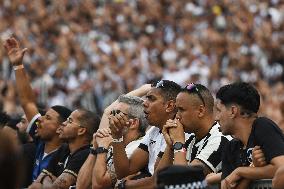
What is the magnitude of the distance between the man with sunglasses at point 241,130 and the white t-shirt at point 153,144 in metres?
1.24

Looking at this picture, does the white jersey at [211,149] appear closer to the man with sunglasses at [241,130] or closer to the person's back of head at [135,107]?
the man with sunglasses at [241,130]

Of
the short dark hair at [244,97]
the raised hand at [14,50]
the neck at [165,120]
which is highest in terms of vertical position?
the raised hand at [14,50]

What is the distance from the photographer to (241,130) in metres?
6.91

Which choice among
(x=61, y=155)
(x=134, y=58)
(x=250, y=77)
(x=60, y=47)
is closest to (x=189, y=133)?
(x=61, y=155)

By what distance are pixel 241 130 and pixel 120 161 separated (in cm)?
165

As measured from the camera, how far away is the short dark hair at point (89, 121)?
31.3ft

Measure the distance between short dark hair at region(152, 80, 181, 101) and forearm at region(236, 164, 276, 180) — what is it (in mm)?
1813

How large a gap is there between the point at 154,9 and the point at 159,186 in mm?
17960

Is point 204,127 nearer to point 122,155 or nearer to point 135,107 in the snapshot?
point 122,155

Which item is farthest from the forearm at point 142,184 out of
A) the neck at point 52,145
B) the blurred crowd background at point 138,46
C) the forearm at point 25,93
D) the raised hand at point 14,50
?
the blurred crowd background at point 138,46

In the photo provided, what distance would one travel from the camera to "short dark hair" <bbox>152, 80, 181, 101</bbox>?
8.27 metres

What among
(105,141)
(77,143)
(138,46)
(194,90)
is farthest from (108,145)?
(138,46)

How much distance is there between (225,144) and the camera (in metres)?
7.24

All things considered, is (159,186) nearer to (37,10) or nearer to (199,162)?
(199,162)
